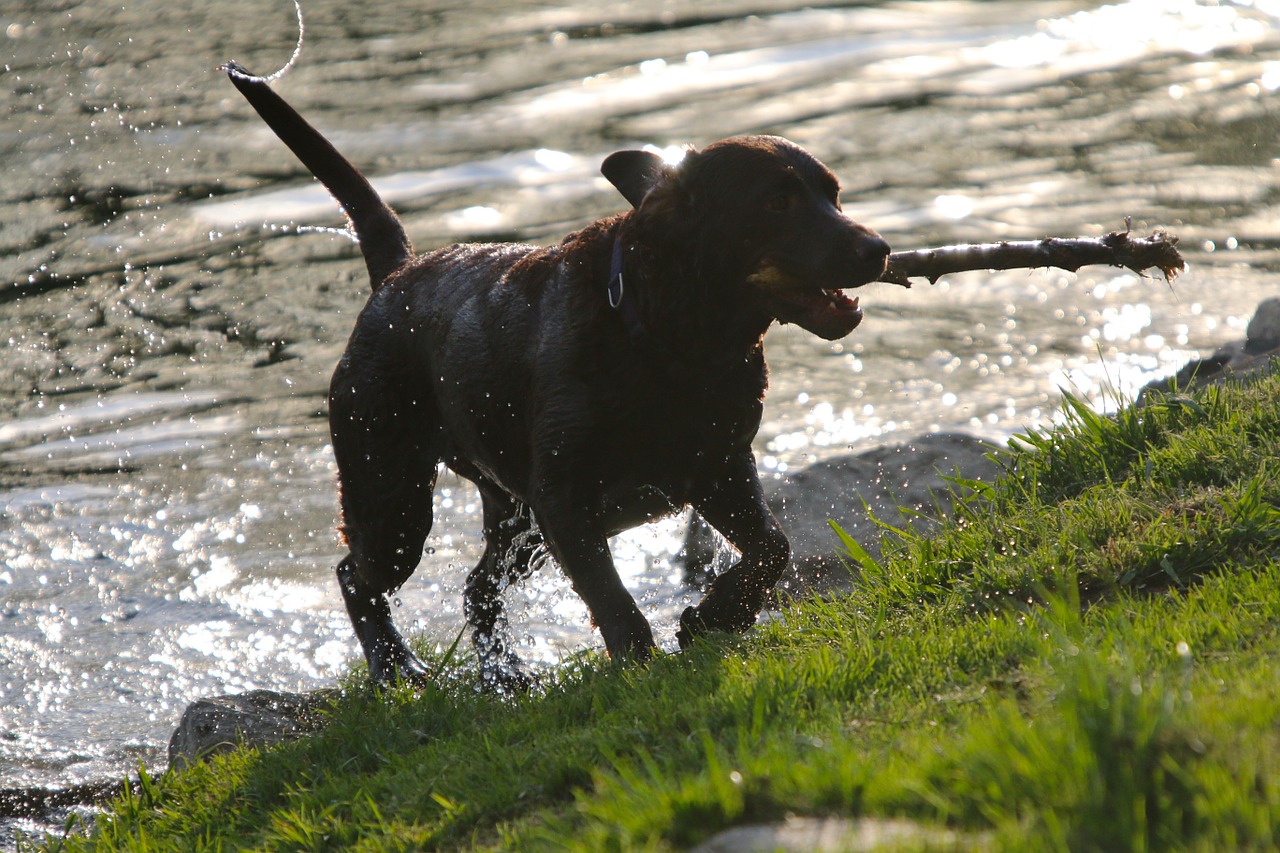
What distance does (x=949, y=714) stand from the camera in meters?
3.04

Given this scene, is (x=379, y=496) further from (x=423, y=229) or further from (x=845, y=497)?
(x=423, y=229)

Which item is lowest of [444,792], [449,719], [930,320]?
[930,320]

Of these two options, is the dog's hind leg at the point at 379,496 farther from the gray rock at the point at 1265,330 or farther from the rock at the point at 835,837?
the gray rock at the point at 1265,330

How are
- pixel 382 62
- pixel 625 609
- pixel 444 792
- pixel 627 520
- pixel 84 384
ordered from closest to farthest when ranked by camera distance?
pixel 444 792 → pixel 625 609 → pixel 627 520 → pixel 84 384 → pixel 382 62

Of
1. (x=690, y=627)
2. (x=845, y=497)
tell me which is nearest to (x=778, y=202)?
(x=690, y=627)

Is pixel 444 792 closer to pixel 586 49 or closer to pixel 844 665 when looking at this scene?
pixel 844 665

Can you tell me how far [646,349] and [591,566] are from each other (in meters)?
0.73

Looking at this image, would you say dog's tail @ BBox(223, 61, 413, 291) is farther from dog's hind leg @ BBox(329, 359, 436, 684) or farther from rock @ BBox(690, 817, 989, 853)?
rock @ BBox(690, 817, 989, 853)

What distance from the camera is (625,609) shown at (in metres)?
4.38

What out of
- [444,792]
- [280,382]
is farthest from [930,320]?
[444,792]

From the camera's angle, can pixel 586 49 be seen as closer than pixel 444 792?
No

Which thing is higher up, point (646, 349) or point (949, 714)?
point (646, 349)

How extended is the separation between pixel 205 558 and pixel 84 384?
2796 mm

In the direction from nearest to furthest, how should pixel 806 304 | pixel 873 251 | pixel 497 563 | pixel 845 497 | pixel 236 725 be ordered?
pixel 873 251 → pixel 806 304 → pixel 236 725 → pixel 497 563 → pixel 845 497
